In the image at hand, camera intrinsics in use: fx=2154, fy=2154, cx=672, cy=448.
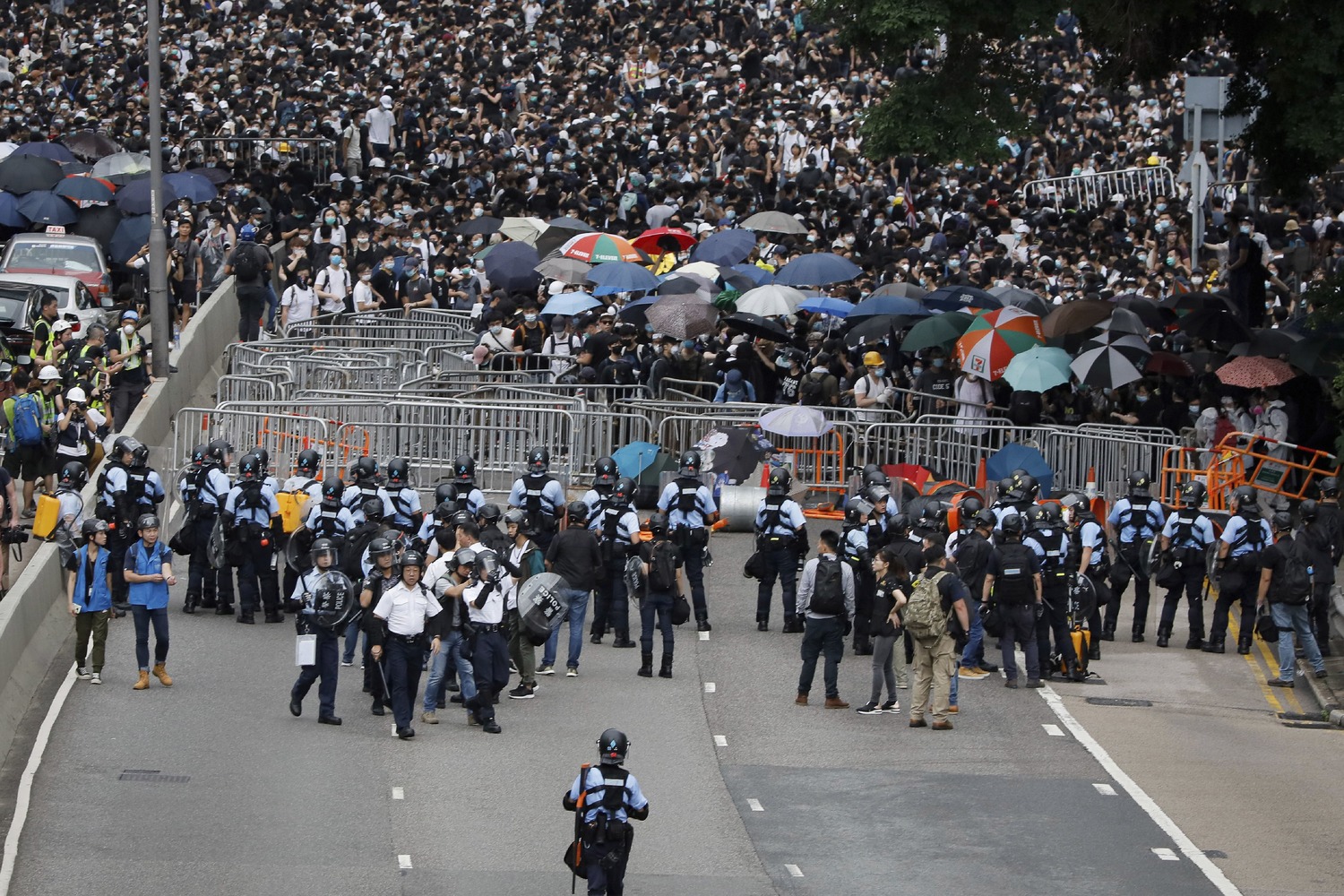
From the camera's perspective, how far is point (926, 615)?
16.7m

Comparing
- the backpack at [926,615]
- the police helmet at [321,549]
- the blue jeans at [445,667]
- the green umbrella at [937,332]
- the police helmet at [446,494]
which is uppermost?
the green umbrella at [937,332]

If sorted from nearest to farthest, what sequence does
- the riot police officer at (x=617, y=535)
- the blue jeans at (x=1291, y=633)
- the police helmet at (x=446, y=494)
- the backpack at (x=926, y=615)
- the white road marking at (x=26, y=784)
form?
the white road marking at (x=26, y=784), the backpack at (x=926, y=615), the police helmet at (x=446, y=494), the riot police officer at (x=617, y=535), the blue jeans at (x=1291, y=633)

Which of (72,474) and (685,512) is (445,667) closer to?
(685,512)

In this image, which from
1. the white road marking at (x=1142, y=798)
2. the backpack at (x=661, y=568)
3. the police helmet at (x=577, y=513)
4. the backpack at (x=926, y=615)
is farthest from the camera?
the police helmet at (x=577, y=513)

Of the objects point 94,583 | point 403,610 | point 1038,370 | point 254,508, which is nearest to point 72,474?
point 254,508

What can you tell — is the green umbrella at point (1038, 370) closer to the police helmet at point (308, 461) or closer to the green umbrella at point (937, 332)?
the green umbrella at point (937, 332)

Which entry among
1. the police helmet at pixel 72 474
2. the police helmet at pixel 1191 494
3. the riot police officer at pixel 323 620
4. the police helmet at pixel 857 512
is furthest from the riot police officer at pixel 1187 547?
the police helmet at pixel 72 474

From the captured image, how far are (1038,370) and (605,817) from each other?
13165 mm

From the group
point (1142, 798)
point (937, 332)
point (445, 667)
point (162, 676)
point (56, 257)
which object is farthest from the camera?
point (56, 257)

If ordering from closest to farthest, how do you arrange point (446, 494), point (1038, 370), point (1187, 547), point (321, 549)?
point (321, 549) < point (446, 494) < point (1187, 547) < point (1038, 370)

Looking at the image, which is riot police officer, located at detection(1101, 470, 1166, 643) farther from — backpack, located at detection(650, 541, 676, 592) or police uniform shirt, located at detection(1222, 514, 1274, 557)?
backpack, located at detection(650, 541, 676, 592)

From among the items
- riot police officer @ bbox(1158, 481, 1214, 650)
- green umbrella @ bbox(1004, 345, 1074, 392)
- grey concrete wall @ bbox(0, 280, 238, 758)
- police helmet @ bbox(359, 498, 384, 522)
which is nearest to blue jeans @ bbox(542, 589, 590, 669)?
police helmet @ bbox(359, 498, 384, 522)

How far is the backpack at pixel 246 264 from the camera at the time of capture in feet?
95.8

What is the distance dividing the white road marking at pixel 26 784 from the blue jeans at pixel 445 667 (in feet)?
9.19
